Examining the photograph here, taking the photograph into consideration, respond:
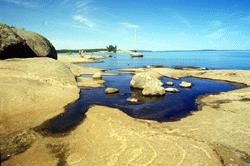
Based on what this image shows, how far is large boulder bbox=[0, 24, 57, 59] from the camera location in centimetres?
2538

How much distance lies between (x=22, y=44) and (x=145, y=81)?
1702 centimetres

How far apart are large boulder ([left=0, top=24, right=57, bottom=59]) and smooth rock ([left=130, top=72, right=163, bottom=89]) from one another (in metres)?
14.5

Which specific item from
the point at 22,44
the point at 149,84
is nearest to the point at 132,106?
the point at 149,84

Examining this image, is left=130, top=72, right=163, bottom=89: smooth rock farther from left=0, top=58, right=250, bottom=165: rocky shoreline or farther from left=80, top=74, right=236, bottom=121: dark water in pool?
left=0, top=58, right=250, bottom=165: rocky shoreline

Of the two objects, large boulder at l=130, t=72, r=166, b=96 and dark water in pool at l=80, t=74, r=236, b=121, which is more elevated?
large boulder at l=130, t=72, r=166, b=96

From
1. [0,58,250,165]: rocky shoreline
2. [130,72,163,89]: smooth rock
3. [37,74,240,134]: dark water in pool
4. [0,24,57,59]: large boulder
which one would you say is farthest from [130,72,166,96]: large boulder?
[0,24,57,59]: large boulder

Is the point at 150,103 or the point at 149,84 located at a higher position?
the point at 149,84

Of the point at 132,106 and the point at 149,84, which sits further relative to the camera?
the point at 149,84

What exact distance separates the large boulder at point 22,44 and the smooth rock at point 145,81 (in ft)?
47.7

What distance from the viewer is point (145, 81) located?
26.6 meters

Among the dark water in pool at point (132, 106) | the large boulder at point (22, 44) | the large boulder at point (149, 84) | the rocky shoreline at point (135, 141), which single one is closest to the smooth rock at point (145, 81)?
the large boulder at point (149, 84)

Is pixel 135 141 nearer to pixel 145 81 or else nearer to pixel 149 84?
pixel 149 84

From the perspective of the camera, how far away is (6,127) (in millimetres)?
11844

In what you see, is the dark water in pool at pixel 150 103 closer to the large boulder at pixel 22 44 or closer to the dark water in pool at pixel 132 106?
the dark water in pool at pixel 132 106
